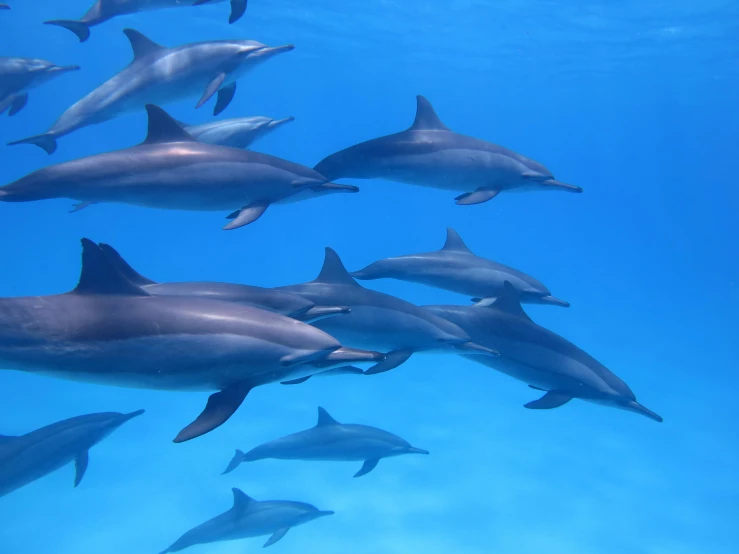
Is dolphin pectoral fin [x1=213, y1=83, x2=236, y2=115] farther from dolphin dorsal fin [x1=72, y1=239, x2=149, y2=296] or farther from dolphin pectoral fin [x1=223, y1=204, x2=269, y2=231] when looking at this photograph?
dolphin dorsal fin [x1=72, y1=239, x2=149, y2=296]

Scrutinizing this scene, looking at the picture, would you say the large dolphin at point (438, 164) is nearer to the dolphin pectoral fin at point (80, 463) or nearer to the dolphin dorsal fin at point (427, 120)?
the dolphin dorsal fin at point (427, 120)

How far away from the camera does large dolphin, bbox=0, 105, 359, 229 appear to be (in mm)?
4770

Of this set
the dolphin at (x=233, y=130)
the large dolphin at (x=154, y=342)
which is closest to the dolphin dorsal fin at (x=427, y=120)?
the dolphin at (x=233, y=130)

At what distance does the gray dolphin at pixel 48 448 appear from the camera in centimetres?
702

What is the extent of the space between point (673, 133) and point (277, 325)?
85199 millimetres

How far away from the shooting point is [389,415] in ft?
49.3

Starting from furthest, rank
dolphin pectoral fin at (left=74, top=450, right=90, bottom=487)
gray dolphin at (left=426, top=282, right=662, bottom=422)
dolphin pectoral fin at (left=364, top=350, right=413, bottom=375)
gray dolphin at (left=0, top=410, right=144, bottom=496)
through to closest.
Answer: dolphin pectoral fin at (left=74, top=450, right=90, bottom=487) → gray dolphin at (left=0, top=410, right=144, bottom=496) → gray dolphin at (left=426, top=282, right=662, bottom=422) → dolphin pectoral fin at (left=364, top=350, right=413, bottom=375)

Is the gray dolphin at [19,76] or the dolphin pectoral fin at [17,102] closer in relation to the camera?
the gray dolphin at [19,76]

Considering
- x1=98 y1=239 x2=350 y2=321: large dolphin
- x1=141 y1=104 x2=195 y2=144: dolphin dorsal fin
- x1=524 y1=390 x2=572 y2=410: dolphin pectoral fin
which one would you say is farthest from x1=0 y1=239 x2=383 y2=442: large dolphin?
x1=524 y1=390 x2=572 y2=410: dolphin pectoral fin

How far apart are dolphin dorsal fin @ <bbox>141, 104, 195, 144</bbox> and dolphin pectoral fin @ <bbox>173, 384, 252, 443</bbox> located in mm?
2735

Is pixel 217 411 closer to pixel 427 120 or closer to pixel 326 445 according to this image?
pixel 427 120

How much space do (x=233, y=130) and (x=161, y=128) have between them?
→ 2248mm

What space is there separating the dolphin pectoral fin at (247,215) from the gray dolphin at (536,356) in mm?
2351

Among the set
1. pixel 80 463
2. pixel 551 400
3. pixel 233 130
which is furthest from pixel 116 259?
pixel 80 463
